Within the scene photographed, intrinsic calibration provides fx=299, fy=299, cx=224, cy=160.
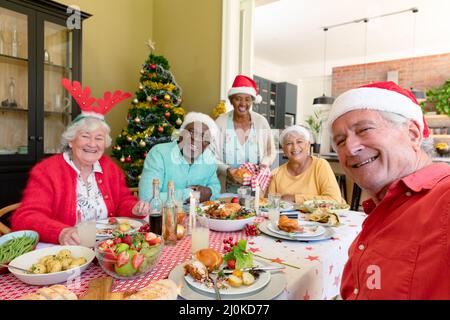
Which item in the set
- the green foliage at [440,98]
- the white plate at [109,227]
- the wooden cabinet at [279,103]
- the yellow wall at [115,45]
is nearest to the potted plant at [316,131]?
the wooden cabinet at [279,103]

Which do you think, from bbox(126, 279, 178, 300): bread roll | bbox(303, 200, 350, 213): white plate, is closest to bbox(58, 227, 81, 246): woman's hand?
bbox(126, 279, 178, 300): bread roll

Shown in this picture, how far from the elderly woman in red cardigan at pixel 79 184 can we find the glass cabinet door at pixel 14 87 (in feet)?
4.39

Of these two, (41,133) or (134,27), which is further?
(134,27)

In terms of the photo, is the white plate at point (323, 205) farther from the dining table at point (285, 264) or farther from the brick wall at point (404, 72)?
the brick wall at point (404, 72)

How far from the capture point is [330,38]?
5.86 m

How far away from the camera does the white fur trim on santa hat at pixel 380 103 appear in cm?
89

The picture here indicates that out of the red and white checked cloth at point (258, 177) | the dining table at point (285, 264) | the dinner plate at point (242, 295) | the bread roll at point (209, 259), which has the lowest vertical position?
the dining table at point (285, 264)

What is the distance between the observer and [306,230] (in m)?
1.38

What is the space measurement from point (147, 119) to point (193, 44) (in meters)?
1.19

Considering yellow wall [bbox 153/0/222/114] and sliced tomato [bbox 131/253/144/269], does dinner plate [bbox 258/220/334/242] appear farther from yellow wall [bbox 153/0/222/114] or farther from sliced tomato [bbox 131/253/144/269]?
yellow wall [bbox 153/0/222/114]

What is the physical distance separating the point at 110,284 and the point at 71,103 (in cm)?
261
